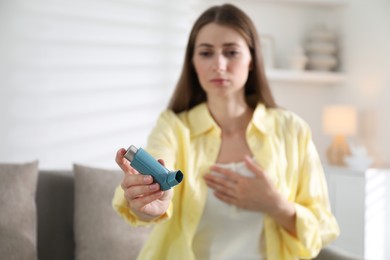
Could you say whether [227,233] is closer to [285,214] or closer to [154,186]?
[285,214]

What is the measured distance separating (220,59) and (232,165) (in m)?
0.29

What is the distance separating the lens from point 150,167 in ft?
3.35

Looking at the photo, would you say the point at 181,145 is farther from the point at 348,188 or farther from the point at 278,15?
the point at 278,15

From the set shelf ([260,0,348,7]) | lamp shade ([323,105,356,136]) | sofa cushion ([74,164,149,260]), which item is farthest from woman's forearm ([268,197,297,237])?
shelf ([260,0,348,7])

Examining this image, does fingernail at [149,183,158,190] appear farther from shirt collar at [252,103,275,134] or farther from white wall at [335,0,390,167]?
white wall at [335,0,390,167]

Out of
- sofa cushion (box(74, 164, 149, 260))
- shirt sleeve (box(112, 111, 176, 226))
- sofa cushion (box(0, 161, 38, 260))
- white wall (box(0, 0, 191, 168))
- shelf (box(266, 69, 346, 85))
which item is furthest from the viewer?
shelf (box(266, 69, 346, 85))

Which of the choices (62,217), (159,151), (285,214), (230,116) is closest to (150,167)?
(159,151)

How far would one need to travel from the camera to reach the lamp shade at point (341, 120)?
3.74m

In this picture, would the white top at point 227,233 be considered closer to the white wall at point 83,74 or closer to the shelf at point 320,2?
the white wall at point 83,74

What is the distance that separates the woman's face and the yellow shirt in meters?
0.10

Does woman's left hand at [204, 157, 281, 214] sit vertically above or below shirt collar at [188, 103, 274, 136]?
below

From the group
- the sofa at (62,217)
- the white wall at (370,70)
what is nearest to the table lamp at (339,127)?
the white wall at (370,70)

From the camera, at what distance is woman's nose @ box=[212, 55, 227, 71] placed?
1508mm

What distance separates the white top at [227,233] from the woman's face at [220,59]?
11.6 inches
